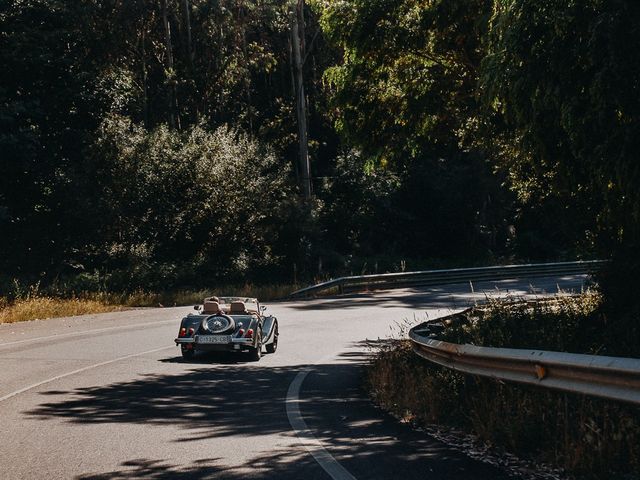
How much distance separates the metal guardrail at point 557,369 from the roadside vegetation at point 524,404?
331mm

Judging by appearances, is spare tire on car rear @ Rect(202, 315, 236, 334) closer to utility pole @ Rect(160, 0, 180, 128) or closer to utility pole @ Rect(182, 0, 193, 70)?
utility pole @ Rect(160, 0, 180, 128)

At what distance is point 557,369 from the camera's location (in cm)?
656

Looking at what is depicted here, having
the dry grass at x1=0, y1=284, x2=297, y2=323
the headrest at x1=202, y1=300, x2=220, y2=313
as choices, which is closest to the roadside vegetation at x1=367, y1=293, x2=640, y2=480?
the headrest at x1=202, y1=300, x2=220, y2=313

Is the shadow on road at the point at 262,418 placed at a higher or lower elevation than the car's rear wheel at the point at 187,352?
lower

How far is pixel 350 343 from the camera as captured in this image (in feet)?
58.8

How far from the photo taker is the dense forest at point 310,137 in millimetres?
9844

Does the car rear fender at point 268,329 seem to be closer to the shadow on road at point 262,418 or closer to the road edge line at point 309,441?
the shadow on road at point 262,418

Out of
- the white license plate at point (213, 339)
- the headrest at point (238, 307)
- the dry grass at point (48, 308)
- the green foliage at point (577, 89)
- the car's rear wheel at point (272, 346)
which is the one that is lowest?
the car's rear wheel at point (272, 346)

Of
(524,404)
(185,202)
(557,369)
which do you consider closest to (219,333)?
(524,404)

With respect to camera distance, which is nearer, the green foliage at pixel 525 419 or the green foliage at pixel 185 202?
the green foliage at pixel 525 419

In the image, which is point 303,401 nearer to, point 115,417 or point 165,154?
point 115,417

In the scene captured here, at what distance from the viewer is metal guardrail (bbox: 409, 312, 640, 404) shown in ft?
18.5

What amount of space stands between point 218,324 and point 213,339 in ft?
0.88

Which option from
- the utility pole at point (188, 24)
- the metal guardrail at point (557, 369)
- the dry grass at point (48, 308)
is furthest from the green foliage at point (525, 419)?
the utility pole at point (188, 24)
